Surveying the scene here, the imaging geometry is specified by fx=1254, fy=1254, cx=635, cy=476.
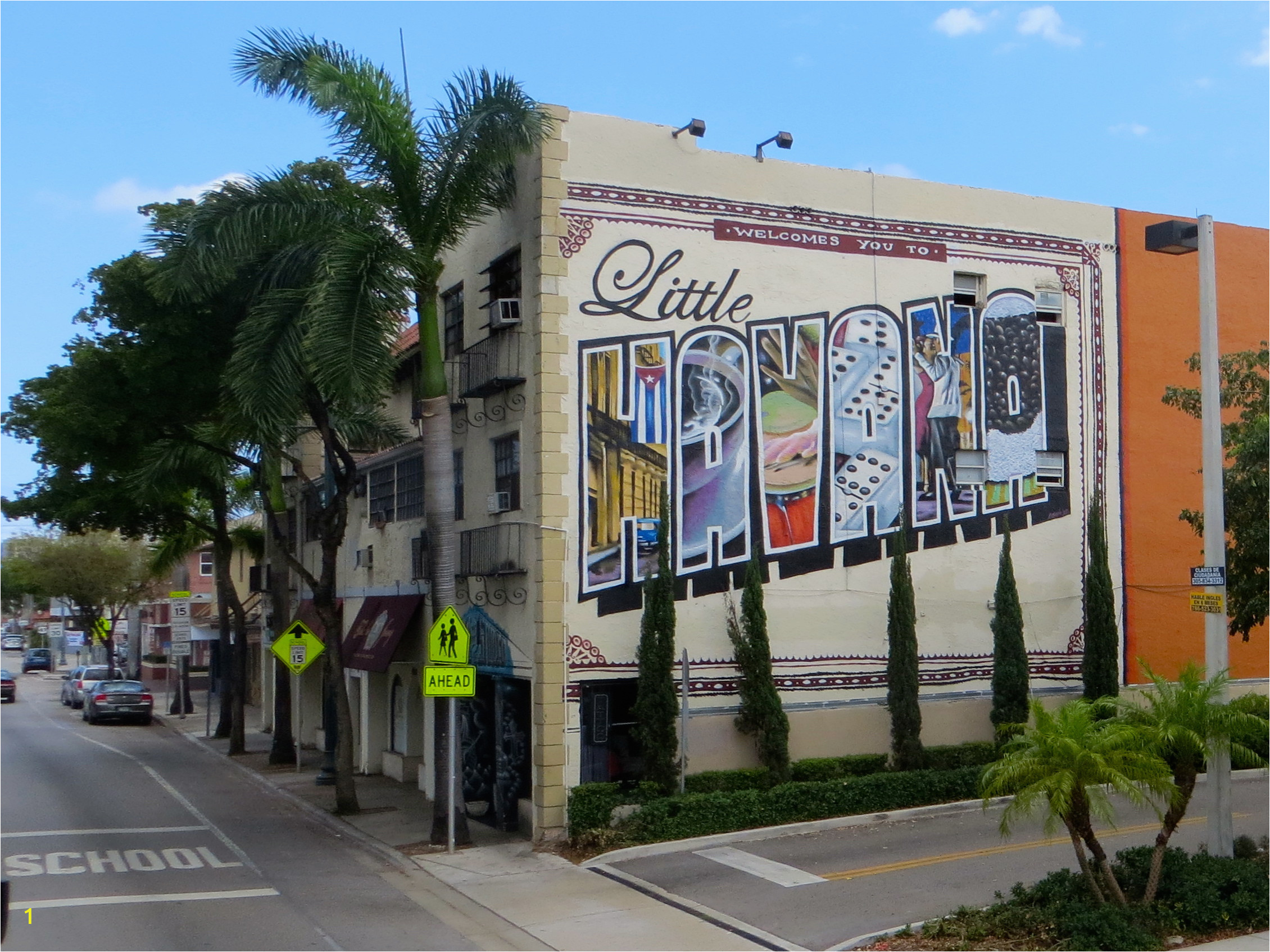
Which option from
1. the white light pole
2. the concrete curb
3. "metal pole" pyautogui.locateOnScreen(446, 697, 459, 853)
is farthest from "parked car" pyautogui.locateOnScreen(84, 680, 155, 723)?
the white light pole

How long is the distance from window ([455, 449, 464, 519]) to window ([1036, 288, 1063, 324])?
978cm

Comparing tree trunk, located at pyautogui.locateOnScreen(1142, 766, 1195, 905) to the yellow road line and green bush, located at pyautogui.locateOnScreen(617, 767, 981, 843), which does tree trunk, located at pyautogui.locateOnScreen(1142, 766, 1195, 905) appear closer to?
the yellow road line

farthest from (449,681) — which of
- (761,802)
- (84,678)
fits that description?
(84,678)

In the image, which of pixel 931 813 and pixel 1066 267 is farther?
pixel 1066 267

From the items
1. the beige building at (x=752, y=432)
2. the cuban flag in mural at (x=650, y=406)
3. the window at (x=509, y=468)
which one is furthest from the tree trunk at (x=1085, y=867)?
the window at (x=509, y=468)

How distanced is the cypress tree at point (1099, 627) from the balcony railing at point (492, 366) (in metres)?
9.52

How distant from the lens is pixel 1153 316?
848 inches

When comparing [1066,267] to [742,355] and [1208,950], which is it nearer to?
[742,355]

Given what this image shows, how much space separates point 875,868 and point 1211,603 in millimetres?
4860

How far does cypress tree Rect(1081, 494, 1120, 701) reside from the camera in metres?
19.7

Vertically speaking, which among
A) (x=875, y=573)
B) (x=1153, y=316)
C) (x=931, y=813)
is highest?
(x=1153, y=316)

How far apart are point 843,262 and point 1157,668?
344 inches

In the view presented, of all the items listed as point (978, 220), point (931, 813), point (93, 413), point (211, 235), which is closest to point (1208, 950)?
point (931, 813)

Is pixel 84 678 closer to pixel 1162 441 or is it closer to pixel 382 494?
pixel 382 494
